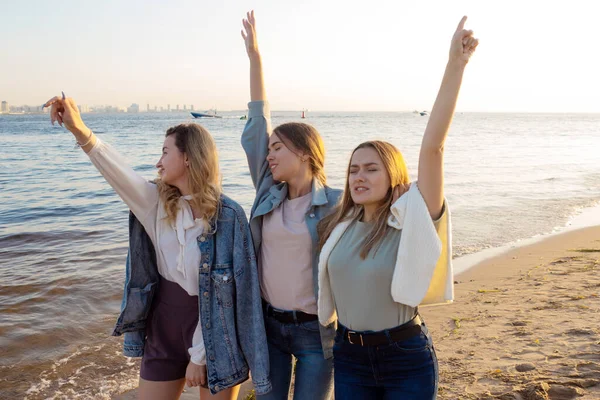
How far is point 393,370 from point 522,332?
137 inches

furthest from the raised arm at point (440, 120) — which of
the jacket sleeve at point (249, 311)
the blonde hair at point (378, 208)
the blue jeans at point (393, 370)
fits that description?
the jacket sleeve at point (249, 311)

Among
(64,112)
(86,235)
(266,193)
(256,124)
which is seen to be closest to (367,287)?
(266,193)

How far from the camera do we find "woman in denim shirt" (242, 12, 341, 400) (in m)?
3.21

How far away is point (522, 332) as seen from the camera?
223 inches

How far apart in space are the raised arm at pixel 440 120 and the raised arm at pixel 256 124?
1159 millimetres

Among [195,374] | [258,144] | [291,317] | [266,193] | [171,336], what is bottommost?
[195,374]

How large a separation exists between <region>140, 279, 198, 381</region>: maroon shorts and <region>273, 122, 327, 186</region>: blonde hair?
1097 mm

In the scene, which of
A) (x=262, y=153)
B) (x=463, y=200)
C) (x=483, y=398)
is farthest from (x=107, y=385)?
(x=463, y=200)

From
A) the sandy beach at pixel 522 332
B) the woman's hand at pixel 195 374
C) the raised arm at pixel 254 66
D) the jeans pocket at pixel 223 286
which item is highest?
the raised arm at pixel 254 66

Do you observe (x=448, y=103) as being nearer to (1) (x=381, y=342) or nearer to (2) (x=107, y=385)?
(1) (x=381, y=342)

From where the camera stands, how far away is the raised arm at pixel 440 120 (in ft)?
8.84

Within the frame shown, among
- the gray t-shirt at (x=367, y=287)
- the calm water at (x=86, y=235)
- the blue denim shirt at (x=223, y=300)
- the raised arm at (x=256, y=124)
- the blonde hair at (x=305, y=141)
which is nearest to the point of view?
the gray t-shirt at (x=367, y=287)

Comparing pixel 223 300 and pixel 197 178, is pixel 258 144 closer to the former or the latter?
pixel 197 178

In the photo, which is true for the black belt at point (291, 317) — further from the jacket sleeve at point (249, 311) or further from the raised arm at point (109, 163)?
the raised arm at point (109, 163)
